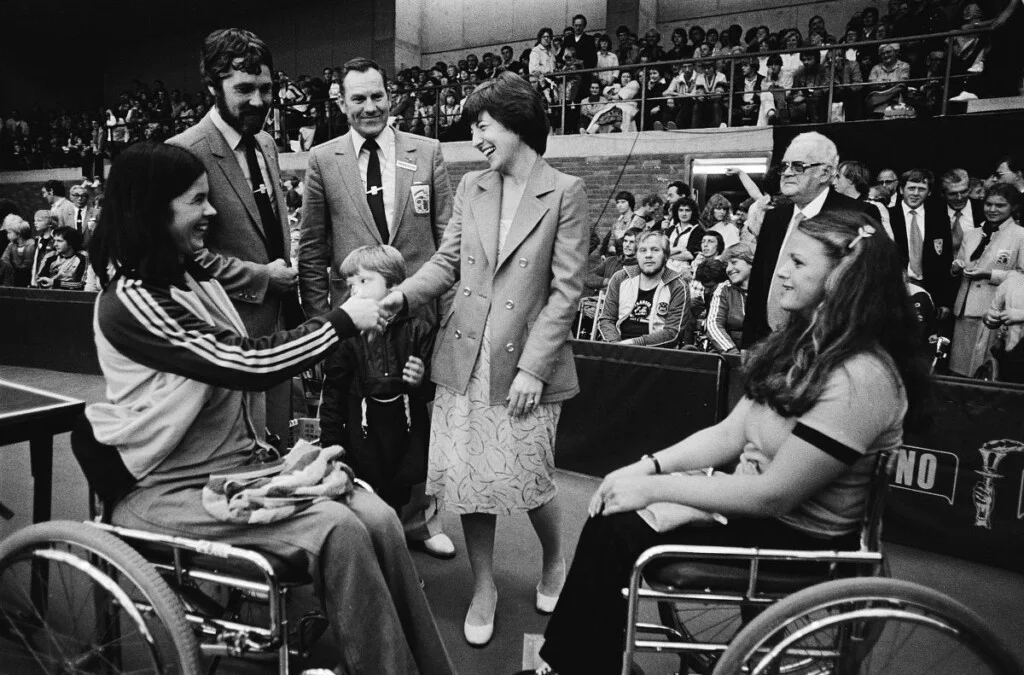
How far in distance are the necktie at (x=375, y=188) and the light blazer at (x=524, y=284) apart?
476 mm

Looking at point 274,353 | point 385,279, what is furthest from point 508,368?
point 274,353

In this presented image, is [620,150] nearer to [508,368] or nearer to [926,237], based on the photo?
[926,237]

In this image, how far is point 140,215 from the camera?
5.38ft

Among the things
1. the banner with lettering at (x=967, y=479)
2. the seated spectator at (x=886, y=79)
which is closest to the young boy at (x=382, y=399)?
the banner with lettering at (x=967, y=479)

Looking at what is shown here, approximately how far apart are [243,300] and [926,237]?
4.85m

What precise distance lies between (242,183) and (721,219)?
17.1ft

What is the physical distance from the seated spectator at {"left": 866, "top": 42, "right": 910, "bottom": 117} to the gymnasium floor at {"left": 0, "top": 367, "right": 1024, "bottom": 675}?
5.67m

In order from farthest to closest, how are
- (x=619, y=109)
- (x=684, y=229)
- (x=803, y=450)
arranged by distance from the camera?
(x=619, y=109), (x=684, y=229), (x=803, y=450)

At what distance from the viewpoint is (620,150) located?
31.9 feet

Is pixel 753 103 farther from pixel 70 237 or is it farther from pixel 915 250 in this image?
pixel 70 237

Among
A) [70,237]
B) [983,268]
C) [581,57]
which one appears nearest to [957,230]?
[983,268]

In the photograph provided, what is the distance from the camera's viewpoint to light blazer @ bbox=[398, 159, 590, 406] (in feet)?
7.36

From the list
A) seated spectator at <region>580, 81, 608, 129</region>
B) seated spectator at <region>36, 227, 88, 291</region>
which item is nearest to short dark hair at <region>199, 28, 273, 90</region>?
seated spectator at <region>36, 227, 88, 291</region>

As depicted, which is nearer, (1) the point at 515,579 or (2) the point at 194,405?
(2) the point at 194,405
